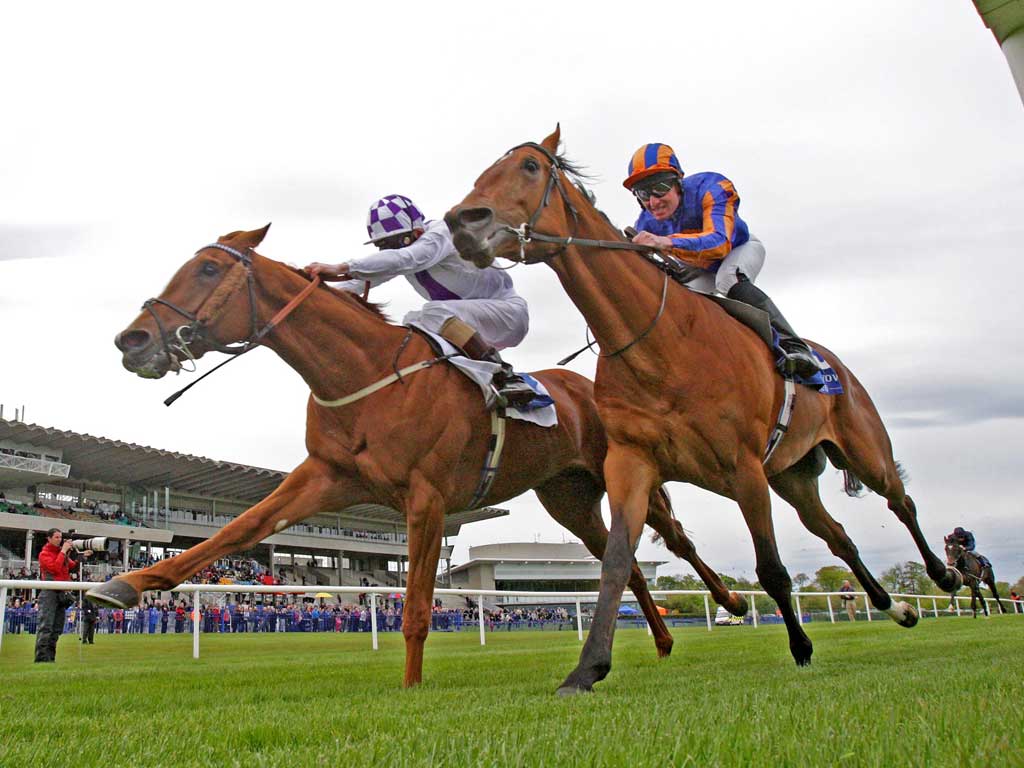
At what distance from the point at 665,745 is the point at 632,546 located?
2.31m

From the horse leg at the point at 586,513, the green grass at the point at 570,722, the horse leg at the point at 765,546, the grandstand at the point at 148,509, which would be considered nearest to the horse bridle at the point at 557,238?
the horse leg at the point at 765,546

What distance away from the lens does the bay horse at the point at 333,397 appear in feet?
17.2

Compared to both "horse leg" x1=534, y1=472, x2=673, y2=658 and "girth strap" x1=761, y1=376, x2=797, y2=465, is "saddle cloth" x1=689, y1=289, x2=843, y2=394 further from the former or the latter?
"horse leg" x1=534, y1=472, x2=673, y2=658

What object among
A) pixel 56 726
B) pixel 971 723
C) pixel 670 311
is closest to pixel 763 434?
pixel 670 311

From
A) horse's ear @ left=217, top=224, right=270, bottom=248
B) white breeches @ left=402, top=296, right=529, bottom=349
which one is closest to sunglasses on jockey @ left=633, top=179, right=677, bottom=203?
white breeches @ left=402, top=296, right=529, bottom=349

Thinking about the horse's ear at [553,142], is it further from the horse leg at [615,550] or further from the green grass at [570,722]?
the green grass at [570,722]

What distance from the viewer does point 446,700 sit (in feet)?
12.2

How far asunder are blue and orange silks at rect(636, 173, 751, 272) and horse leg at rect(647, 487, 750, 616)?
217 centimetres

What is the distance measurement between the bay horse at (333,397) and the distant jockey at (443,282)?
25 cm

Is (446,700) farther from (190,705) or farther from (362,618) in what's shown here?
(362,618)

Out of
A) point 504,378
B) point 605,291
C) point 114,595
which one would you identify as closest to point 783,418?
point 605,291

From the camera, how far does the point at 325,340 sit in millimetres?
5645

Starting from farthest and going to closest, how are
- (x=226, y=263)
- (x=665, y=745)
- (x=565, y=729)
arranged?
(x=226, y=263) < (x=565, y=729) < (x=665, y=745)

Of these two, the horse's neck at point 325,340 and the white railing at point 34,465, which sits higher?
the white railing at point 34,465
